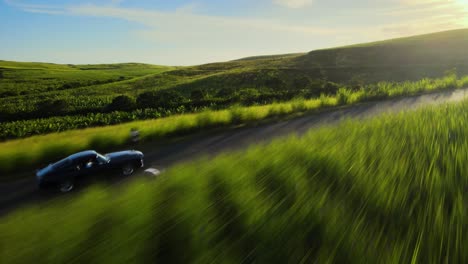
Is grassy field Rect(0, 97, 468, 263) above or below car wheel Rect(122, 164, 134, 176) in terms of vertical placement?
above

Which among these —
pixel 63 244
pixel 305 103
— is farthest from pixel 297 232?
pixel 305 103

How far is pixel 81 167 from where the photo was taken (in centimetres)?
981

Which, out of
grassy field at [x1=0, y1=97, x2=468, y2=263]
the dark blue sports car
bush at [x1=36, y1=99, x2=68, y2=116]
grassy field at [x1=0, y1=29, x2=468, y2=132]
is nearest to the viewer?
grassy field at [x1=0, y1=97, x2=468, y2=263]

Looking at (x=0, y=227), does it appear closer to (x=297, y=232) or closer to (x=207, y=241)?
(x=207, y=241)

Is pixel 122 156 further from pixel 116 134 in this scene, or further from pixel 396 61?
pixel 396 61

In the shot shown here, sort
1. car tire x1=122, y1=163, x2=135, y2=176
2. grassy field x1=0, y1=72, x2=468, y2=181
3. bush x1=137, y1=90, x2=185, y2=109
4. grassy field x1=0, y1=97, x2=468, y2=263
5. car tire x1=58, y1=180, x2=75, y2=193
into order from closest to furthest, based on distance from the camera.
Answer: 1. grassy field x1=0, y1=97, x2=468, y2=263
2. car tire x1=58, y1=180, x2=75, y2=193
3. car tire x1=122, y1=163, x2=135, y2=176
4. grassy field x1=0, y1=72, x2=468, y2=181
5. bush x1=137, y1=90, x2=185, y2=109

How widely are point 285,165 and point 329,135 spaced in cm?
195

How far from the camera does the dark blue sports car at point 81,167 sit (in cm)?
931

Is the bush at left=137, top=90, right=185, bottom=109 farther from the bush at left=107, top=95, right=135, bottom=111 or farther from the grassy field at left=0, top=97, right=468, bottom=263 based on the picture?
the grassy field at left=0, top=97, right=468, bottom=263

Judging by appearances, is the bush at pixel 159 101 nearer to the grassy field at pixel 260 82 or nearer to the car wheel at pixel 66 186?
the grassy field at pixel 260 82

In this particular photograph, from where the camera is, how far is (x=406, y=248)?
1.95m

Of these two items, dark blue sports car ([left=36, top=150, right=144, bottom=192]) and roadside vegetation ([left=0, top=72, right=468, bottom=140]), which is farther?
roadside vegetation ([left=0, top=72, right=468, bottom=140])

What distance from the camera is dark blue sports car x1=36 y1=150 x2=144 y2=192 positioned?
931cm

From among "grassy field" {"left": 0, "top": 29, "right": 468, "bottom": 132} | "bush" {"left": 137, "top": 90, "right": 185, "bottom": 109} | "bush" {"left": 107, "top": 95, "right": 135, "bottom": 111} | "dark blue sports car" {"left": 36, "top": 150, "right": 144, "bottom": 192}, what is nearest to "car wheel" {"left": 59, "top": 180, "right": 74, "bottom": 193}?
"dark blue sports car" {"left": 36, "top": 150, "right": 144, "bottom": 192}
